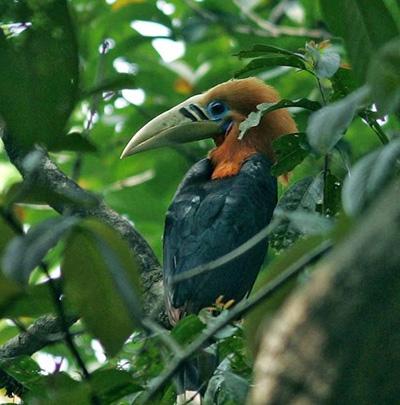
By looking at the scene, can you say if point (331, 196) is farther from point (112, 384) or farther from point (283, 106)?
point (112, 384)

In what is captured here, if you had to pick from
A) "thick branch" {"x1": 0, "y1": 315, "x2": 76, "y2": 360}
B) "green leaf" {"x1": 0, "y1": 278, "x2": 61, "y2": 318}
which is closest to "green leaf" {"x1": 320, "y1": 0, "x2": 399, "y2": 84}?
"green leaf" {"x1": 0, "y1": 278, "x2": 61, "y2": 318}

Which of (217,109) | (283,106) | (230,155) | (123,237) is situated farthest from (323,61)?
(217,109)

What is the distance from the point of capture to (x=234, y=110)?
552cm

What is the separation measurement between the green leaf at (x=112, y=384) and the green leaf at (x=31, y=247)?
47 cm

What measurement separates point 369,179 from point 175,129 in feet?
11.7

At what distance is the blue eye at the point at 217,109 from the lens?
215 inches

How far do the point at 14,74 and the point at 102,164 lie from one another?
14.6 feet

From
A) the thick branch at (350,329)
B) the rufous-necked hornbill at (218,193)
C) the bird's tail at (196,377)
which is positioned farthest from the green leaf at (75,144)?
the rufous-necked hornbill at (218,193)

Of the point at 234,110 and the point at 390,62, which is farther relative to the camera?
the point at 234,110

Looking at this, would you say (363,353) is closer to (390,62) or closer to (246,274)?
(390,62)

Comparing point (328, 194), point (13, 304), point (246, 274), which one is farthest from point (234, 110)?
point (13, 304)

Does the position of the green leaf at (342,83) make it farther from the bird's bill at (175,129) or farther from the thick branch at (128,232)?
the bird's bill at (175,129)

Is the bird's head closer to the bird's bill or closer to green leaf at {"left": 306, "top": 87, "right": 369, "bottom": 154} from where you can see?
the bird's bill

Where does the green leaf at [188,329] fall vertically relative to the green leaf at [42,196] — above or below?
below
